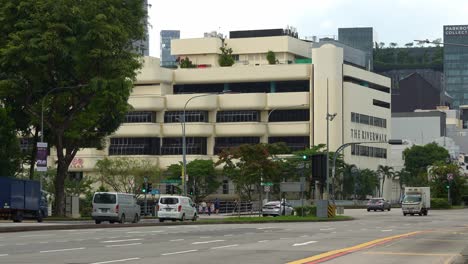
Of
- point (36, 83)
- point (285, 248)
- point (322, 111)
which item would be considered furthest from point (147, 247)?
point (322, 111)

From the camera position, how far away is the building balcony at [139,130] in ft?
448

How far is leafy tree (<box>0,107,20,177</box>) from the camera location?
72.4 m

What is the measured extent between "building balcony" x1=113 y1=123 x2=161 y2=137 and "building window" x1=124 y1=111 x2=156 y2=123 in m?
0.76

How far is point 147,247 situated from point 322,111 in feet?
343

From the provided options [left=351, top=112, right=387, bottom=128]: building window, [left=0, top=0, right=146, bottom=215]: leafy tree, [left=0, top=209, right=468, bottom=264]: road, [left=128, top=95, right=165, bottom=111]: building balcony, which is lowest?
[left=0, top=209, right=468, bottom=264]: road

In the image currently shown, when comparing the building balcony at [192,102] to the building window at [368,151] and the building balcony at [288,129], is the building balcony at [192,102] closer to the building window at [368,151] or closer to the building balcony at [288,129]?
the building balcony at [288,129]

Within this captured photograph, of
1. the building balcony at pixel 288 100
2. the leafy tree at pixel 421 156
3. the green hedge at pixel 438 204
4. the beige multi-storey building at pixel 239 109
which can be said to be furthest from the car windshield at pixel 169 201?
the leafy tree at pixel 421 156

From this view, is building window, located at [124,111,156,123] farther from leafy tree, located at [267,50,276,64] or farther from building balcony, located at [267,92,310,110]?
leafy tree, located at [267,50,276,64]

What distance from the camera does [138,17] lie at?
218 feet

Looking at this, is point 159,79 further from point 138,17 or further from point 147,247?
point 147,247

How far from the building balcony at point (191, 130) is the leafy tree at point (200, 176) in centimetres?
743

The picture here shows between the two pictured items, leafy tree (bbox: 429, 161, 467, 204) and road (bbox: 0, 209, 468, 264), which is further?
leafy tree (bbox: 429, 161, 467, 204)

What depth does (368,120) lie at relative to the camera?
145m

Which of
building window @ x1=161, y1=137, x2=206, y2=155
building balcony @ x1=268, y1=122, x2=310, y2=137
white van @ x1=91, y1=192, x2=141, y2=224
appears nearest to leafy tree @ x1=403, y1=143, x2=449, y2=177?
building balcony @ x1=268, y1=122, x2=310, y2=137
